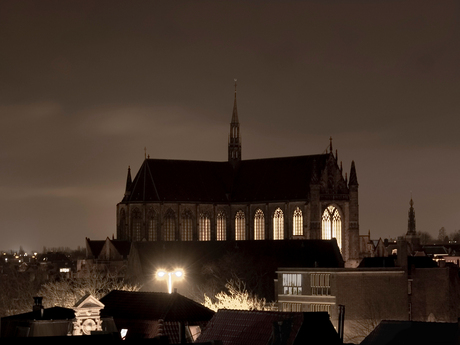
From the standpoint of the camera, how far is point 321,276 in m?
123

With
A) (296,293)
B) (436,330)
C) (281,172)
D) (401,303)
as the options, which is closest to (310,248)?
(296,293)

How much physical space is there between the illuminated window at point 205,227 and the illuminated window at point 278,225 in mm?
10377

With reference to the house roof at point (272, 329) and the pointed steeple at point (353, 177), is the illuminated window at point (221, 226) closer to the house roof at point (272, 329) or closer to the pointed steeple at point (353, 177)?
the pointed steeple at point (353, 177)

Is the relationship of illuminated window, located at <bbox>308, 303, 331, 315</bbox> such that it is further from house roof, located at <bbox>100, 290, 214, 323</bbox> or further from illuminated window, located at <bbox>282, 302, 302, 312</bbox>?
house roof, located at <bbox>100, 290, 214, 323</bbox>

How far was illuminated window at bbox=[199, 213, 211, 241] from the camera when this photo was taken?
175000mm

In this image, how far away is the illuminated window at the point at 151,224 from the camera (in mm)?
172375

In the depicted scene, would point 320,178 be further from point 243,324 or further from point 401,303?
point 243,324

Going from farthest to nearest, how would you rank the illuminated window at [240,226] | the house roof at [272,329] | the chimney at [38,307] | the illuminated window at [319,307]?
the illuminated window at [240,226] < the illuminated window at [319,307] < the chimney at [38,307] < the house roof at [272,329]

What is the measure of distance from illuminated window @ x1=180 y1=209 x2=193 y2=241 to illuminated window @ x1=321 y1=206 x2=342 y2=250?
20217 mm

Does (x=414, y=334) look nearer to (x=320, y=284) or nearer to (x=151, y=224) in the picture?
(x=320, y=284)

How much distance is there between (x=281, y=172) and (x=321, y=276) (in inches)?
2276

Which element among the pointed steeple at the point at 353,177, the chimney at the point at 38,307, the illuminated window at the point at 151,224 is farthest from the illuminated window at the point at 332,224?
the chimney at the point at 38,307

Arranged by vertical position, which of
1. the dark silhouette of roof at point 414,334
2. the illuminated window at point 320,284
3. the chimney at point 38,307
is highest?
Result: the illuminated window at point 320,284

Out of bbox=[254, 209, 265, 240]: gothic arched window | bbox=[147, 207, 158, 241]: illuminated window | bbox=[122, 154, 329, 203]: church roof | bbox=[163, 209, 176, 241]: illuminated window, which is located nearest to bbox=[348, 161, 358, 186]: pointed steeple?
bbox=[122, 154, 329, 203]: church roof
